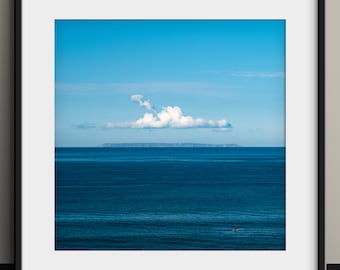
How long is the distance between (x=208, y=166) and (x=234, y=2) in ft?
2.13

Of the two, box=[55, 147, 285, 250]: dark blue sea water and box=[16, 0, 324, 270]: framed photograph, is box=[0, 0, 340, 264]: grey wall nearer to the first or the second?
box=[16, 0, 324, 270]: framed photograph

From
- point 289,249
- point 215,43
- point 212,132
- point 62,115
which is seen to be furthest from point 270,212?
point 62,115

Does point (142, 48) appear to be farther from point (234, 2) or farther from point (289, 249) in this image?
point (289, 249)

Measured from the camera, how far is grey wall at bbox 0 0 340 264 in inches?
120

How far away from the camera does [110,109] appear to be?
10.0 ft

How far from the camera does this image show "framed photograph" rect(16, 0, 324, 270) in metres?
3.02
